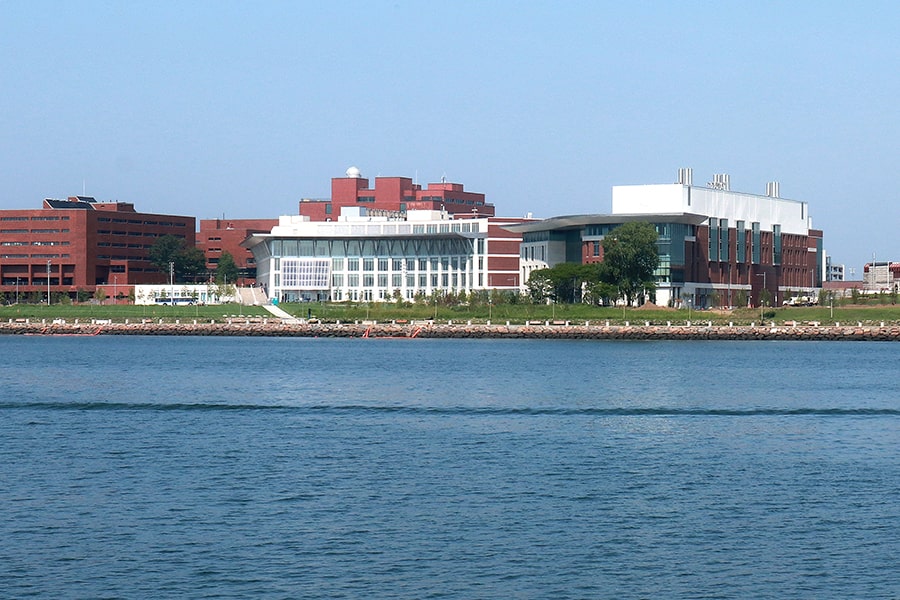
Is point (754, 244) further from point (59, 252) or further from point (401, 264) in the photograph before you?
point (59, 252)

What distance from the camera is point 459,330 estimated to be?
126 metres

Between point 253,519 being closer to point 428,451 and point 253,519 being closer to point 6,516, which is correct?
point 6,516

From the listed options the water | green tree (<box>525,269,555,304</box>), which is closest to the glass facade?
green tree (<box>525,269,555,304</box>)

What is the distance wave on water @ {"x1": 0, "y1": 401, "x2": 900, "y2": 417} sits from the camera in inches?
2014

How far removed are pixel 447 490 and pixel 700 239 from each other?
4866 inches

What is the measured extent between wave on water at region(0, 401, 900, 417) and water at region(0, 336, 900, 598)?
165 mm

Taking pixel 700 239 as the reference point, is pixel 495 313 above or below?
below

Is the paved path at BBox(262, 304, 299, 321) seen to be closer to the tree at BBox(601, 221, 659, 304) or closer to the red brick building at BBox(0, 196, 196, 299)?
the tree at BBox(601, 221, 659, 304)

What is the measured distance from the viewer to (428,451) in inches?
1554

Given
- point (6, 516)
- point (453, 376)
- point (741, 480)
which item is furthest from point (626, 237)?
point (6, 516)

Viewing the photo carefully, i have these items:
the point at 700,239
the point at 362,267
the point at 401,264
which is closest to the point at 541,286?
the point at 700,239

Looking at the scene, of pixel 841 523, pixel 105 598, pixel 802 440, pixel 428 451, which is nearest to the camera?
pixel 105 598

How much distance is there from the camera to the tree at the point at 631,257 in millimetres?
138250

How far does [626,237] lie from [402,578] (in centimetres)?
11715
